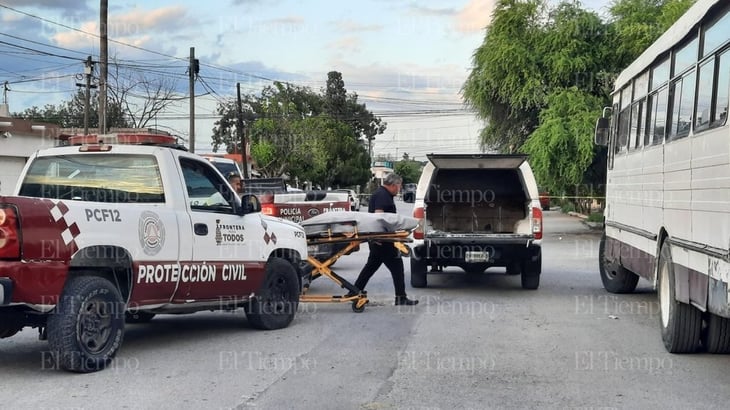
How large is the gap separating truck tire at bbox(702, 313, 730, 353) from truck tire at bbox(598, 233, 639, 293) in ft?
13.2

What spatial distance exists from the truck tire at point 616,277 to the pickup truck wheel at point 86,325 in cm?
767

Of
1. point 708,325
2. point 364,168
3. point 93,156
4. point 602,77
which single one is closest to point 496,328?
point 708,325

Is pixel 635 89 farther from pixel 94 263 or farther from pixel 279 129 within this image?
pixel 279 129

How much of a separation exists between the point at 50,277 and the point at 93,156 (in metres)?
1.73

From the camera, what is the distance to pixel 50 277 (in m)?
6.45

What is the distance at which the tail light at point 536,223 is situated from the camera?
1224cm

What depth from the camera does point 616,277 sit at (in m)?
12.6

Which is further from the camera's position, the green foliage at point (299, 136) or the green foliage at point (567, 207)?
the green foliage at point (299, 136)

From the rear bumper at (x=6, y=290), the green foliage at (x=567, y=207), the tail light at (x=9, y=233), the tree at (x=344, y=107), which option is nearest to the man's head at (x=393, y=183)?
the tail light at (x=9, y=233)

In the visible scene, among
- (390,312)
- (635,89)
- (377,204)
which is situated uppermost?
(635,89)

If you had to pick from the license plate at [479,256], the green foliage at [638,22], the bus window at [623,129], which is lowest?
the license plate at [479,256]

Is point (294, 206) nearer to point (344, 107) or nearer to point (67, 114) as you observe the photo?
point (67, 114)

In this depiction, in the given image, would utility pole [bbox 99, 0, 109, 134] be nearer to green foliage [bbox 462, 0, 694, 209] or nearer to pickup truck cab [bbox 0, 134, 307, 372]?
green foliage [bbox 462, 0, 694, 209]

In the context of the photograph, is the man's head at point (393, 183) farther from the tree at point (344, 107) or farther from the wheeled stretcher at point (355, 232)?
the tree at point (344, 107)
